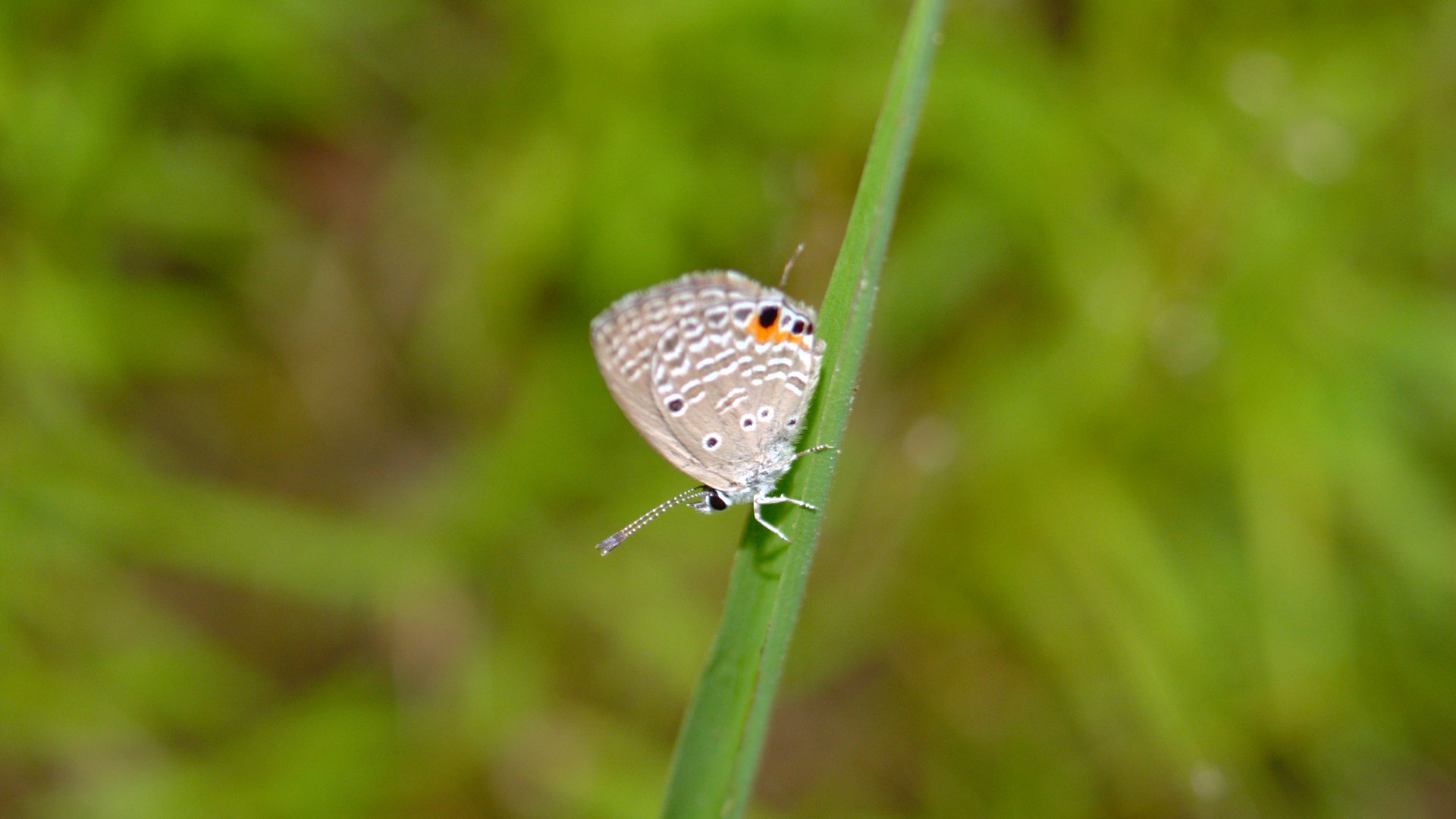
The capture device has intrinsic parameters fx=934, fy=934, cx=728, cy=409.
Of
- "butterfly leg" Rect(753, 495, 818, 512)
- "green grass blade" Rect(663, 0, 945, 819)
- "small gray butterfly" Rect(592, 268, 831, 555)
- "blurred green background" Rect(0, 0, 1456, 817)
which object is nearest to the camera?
"green grass blade" Rect(663, 0, 945, 819)

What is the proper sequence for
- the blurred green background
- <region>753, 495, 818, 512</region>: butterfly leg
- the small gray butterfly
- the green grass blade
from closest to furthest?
the green grass blade < <region>753, 495, 818, 512</region>: butterfly leg < the small gray butterfly < the blurred green background

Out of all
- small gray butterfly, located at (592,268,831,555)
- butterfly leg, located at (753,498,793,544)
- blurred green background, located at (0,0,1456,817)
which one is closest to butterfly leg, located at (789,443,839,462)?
small gray butterfly, located at (592,268,831,555)

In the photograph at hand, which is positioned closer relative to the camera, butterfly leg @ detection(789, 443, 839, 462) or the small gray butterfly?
butterfly leg @ detection(789, 443, 839, 462)

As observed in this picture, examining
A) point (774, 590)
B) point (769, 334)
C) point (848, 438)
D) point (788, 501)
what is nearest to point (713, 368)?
point (769, 334)

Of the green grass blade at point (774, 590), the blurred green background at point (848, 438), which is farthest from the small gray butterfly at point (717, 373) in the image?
the blurred green background at point (848, 438)

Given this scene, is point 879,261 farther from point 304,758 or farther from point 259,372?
point 259,372

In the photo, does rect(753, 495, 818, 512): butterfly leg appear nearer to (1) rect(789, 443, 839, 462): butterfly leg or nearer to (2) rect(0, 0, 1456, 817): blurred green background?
(1) rect(789, 443, 839, 462): butterfly leg

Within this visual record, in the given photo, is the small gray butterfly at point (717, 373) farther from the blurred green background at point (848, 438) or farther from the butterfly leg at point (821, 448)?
the blurred green background at point (848, 438)
